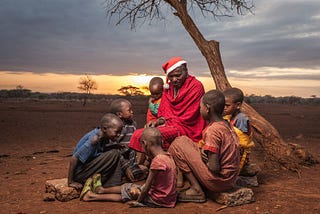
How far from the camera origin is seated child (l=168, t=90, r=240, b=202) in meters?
4.20

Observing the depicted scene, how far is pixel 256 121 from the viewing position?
6.95 meters

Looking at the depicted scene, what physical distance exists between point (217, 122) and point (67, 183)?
7.59ft

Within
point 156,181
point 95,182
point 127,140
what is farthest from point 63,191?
point 156,181

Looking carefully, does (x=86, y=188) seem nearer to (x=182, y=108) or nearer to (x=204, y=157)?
(x=204, y=157)

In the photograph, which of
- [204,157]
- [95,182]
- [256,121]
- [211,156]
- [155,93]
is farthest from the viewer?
[256,121]

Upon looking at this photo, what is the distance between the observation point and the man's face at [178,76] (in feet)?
17.0

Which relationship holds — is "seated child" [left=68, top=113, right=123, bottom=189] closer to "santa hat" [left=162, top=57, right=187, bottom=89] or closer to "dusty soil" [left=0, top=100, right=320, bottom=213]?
"dusty soil" [left=0, top=100, right=320, bottom=213]

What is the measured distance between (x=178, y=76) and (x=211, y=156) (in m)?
1.48

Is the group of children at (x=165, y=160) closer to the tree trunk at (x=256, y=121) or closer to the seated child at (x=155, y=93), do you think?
the seated child at (x=155, y=93)

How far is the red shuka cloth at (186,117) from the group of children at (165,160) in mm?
335

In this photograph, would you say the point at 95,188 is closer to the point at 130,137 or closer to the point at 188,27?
the point at 130,137

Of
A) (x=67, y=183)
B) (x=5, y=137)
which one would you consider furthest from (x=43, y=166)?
(x=5, y=137)

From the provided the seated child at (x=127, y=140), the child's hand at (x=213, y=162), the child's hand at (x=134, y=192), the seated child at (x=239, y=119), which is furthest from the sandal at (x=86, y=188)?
the seated child at (x=239, y=119)

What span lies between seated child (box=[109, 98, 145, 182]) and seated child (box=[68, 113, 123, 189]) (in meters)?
0.34
